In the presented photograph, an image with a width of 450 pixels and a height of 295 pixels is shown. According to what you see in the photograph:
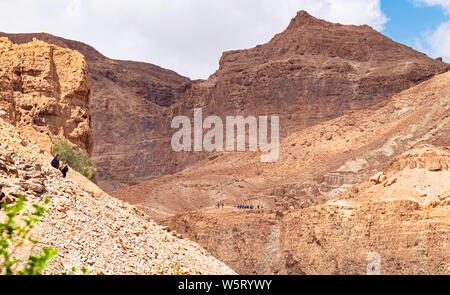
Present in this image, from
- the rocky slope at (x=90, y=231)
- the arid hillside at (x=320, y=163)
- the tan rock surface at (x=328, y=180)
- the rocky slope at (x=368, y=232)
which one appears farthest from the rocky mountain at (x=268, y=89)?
the rocky slope at (x=90, y=231)

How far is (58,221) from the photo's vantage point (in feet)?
37.0

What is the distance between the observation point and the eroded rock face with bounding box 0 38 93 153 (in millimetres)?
24062

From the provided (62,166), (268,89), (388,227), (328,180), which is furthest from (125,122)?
(62,166)

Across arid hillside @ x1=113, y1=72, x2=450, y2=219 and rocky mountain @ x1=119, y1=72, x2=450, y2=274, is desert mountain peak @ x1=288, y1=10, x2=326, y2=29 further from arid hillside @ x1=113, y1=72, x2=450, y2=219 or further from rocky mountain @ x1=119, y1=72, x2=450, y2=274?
arid hillside @ x1=113, y1=72, x2=450, y2=219

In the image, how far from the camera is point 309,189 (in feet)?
191

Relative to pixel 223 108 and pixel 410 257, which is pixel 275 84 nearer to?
pixel 223 108

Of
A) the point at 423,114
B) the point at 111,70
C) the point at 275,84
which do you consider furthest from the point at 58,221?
the point at 111,70

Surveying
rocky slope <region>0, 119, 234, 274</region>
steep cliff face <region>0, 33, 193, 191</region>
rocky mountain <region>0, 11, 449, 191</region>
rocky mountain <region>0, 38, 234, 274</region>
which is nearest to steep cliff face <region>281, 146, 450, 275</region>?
rocky mountain <region>0, 38, 234, 274</region>

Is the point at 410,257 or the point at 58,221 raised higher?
the point at 58,221

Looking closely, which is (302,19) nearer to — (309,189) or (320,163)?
(320,163)

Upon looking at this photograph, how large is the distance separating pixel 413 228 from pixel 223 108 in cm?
6787

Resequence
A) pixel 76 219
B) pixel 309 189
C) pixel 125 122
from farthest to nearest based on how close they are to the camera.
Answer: pixel 125 122 < pixel 309 189 < pixel 76 219

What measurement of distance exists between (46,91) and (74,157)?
3393mm

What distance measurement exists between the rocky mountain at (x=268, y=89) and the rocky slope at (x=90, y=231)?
71.6 meters
